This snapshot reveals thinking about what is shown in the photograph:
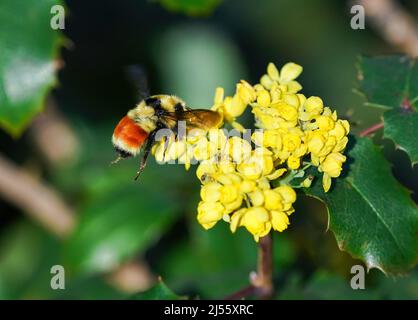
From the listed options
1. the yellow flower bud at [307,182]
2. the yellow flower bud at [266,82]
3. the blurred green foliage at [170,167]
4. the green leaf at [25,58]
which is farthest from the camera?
the blurred green foliage at [170,167]

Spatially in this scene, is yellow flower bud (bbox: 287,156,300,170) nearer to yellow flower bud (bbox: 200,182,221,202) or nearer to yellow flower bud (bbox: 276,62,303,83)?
yellow flower bud (bbox: 200,182,221,202)

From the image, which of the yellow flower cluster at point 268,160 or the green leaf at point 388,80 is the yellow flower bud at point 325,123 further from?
the green leaf at point 388,80

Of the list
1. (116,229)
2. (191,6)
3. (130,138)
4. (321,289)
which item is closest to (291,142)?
(130,138)

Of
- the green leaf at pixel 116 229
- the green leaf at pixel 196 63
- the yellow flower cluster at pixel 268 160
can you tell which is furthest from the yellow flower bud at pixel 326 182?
the green leaf at pixel 196 63

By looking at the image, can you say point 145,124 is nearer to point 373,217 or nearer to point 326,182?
point 326,182

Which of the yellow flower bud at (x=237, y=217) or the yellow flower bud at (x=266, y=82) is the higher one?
the yellow flower bud at (x=266, y=82)

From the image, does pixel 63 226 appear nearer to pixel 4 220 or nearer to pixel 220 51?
pixel 4 220

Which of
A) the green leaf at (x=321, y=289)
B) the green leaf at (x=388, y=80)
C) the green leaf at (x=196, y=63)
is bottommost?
the green leaf at (x=321, y=289)
